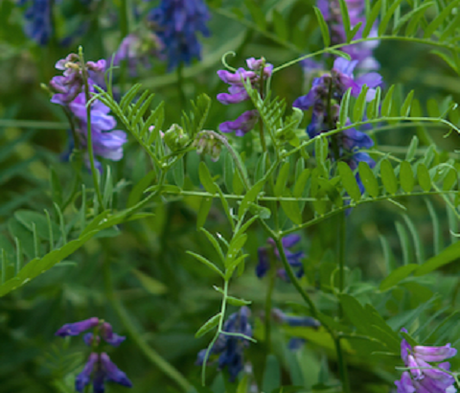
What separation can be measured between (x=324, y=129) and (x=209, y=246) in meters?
0.43

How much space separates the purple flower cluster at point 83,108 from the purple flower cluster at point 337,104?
232 millimetres

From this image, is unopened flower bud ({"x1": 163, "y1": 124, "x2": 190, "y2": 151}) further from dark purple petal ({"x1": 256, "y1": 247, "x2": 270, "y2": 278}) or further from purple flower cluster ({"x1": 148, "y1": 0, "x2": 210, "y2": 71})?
purple flower cluster ({"x1": 148, "y1": 0, "x2": 210, "y2": 71})

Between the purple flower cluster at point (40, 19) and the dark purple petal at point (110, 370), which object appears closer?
the dark purple petal at point (110, 370)

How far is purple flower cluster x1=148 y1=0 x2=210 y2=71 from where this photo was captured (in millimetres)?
1120

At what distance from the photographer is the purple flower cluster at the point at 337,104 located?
27.6 inches

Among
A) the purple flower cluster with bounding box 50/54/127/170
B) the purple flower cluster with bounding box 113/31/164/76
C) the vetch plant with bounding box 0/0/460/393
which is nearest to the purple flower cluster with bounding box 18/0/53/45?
the vetch plant with bounding box 0/0/460/393

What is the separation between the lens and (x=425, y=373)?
649 mm

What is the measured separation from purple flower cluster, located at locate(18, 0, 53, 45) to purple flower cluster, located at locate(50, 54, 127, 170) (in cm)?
52

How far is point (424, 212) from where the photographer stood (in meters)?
1.54

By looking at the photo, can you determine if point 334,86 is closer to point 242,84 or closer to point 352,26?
point 242,84

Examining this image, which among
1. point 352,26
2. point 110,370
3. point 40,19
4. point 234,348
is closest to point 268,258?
point 234,348

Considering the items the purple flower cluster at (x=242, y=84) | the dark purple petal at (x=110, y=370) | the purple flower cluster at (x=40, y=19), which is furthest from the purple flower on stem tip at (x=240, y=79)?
the purple flower cluster at (x=40, y=19)

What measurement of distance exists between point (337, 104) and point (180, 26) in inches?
19.0

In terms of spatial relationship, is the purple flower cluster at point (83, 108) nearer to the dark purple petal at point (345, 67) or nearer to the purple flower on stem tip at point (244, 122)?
the purple flower on stem tip at point (244, 122)
